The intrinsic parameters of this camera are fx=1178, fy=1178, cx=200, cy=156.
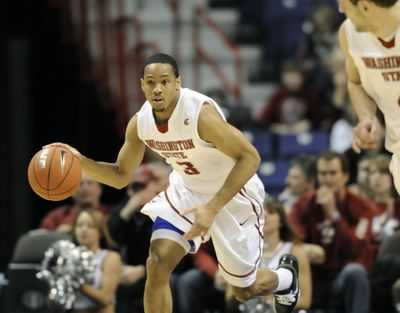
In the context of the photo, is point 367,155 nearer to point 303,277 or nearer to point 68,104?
point 303,277

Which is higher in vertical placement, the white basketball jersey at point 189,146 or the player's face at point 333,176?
the white basketball jersey at point 189,146

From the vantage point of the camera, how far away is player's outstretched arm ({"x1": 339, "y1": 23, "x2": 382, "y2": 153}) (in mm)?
6363

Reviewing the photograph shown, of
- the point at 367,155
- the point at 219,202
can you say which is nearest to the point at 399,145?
the point at 219,202

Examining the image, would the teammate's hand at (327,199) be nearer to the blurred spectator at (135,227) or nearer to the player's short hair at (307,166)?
the player's short hair at (307,166)

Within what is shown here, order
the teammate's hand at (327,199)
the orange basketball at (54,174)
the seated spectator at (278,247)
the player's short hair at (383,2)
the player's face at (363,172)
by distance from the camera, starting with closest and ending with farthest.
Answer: the player's short hair at (383,2) → the orange basketball at (54,174) → the seated spectator at (278,247) → the teammate's hand at (327,199) → the player's face at (363,172)

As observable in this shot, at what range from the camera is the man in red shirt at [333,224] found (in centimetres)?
911

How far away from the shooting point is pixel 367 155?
1053 centimetres

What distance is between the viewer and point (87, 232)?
360 inches

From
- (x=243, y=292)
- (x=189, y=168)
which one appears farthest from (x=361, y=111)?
(x=243, y=292)

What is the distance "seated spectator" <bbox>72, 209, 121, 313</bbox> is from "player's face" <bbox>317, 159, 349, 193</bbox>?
1.74 meters

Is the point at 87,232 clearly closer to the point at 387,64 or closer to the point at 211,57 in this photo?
the point at 387,64

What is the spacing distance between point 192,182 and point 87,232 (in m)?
1.99

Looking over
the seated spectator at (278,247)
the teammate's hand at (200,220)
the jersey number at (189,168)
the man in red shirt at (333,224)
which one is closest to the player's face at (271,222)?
the seated spectator at (278,247)

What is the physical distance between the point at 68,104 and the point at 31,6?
1164 millimetres
